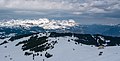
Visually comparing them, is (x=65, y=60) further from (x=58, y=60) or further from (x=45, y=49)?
(x=45, y=49)

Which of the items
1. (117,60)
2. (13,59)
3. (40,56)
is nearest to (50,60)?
(40,56)

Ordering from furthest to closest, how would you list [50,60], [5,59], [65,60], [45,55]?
[5,59] → [45,55] → [50,60] → [65,60]

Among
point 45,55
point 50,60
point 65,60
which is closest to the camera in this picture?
point 65,60

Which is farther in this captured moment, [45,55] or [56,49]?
[56,49]

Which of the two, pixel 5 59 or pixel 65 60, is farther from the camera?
pixel 5 59

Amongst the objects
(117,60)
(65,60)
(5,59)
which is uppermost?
(117,60)

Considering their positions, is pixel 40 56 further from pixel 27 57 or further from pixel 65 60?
pixel 65 60

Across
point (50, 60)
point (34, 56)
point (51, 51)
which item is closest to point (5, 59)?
point (34, 56)

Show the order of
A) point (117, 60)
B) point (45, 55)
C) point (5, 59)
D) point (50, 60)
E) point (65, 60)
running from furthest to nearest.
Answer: point (5, 59)
point (45, 55)
point (50, 60)
point (65, 60)
point (117, 60)

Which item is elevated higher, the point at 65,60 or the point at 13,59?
the point at 65,60
